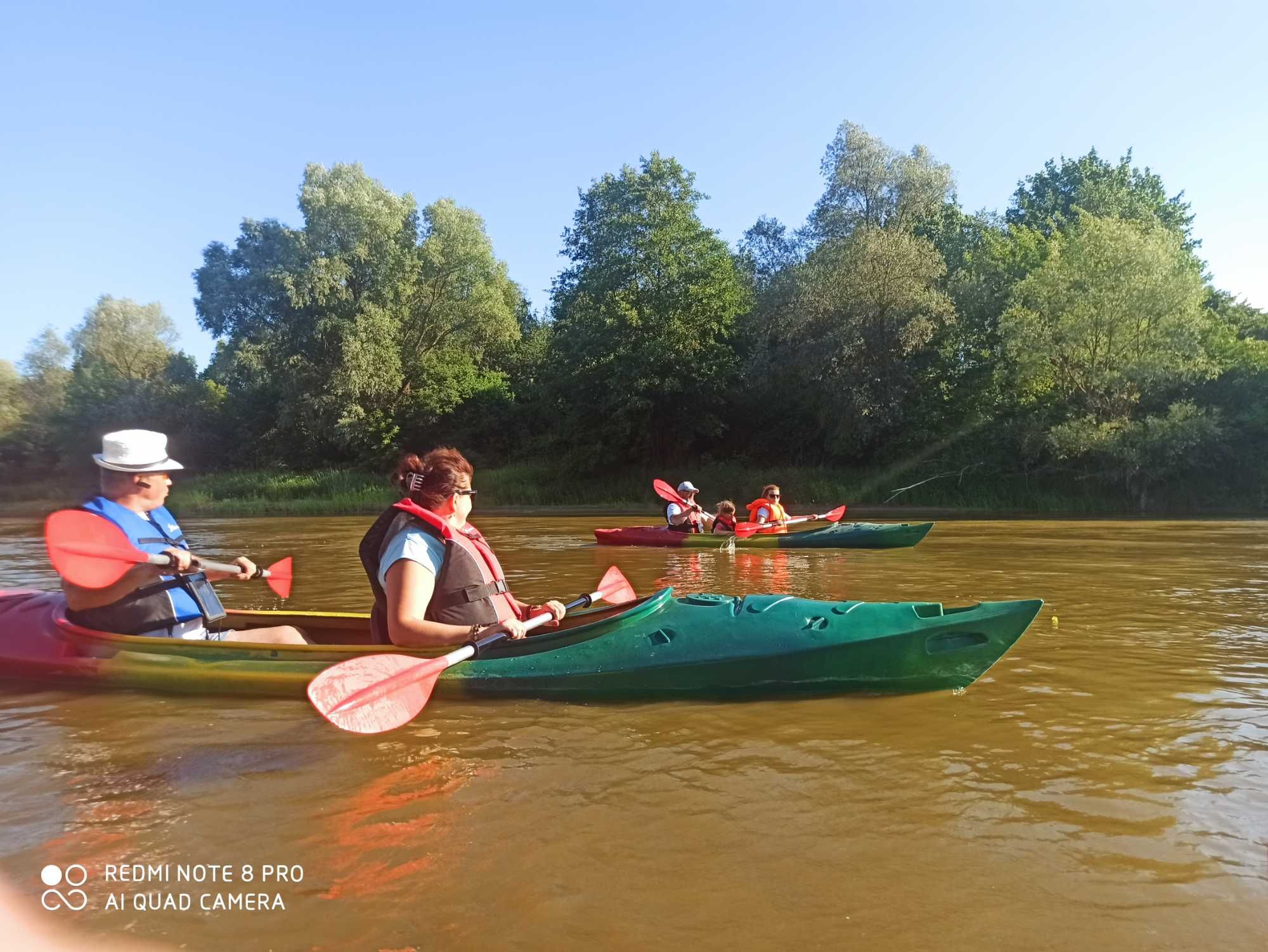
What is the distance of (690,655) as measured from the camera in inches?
176

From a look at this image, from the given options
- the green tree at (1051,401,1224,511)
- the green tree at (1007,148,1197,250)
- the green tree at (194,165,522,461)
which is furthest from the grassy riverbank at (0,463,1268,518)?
the green tree at (1007,148,1197,250)

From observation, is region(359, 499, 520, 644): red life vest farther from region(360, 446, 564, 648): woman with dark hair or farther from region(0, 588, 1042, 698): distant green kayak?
region(0, 588, 1042, 698): distant green kayak

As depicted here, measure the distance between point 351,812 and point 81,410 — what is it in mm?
40323

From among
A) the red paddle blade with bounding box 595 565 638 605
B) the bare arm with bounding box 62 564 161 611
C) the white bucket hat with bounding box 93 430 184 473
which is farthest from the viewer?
the red paddle blade with bounding box 595 565 638 605

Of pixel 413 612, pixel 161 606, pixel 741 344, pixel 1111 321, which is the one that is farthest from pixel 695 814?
pixel 741 344

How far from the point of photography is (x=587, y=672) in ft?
14.8

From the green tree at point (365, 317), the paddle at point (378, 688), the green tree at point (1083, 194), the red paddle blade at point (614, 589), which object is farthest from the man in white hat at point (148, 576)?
the green tree at point (1083, 194)

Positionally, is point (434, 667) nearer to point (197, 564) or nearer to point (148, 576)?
point (197, 564)

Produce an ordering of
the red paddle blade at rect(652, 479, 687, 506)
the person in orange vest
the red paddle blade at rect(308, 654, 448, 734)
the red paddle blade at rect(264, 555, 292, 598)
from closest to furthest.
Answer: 1. the red paddle blade at rect(308, 654, 448, 734)
2. the red paddle blade at rect(264, 555, 292, 598)
3. the person in orange vest
4. the red paddle blade at rect(652, 479, 687, 506)

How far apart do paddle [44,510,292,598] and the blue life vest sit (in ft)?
0.75

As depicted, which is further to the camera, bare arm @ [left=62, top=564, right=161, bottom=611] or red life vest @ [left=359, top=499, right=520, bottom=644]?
bare arm @ [left=62, top=564, right=161, bottom=611]

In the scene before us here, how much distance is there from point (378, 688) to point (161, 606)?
5.51 ft

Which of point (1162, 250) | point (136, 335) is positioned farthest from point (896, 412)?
point (136, 335)

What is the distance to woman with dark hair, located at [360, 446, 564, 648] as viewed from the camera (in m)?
4.12
